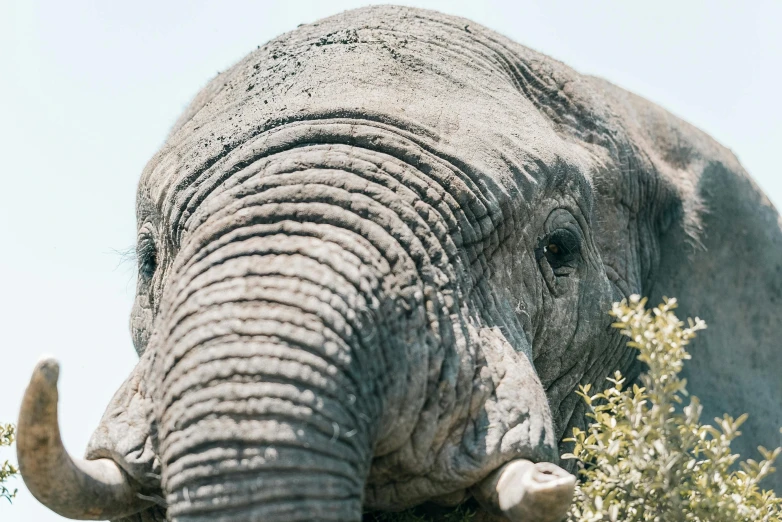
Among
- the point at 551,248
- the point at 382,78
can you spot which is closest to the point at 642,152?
the point at 551,248

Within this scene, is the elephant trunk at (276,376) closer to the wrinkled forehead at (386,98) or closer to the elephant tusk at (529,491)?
the elephant tusk at (529,491)

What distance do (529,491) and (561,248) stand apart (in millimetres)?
1684

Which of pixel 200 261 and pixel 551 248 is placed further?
pixel 551 248

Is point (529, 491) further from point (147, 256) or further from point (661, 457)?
point (147, 256)

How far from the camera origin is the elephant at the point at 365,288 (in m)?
3.85

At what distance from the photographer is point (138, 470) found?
172 inches

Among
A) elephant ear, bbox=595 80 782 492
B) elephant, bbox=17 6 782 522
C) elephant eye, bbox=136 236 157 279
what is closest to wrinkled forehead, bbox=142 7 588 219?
elephant, bbox=17 6 782 522

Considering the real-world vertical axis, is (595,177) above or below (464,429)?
above

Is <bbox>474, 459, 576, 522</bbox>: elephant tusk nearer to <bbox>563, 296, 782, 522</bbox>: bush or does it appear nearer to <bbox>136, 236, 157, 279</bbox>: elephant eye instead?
<bbox>563, 296, 782, 522</bbox>: bush

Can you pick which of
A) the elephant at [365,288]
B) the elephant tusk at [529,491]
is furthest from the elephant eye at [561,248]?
the elephant tusk at [529,491]

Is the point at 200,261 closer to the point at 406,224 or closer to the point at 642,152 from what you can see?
the point at 406,224

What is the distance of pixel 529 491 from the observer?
3.99m

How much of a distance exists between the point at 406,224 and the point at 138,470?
110 cm

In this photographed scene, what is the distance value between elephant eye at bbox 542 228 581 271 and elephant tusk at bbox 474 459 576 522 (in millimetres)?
1374
